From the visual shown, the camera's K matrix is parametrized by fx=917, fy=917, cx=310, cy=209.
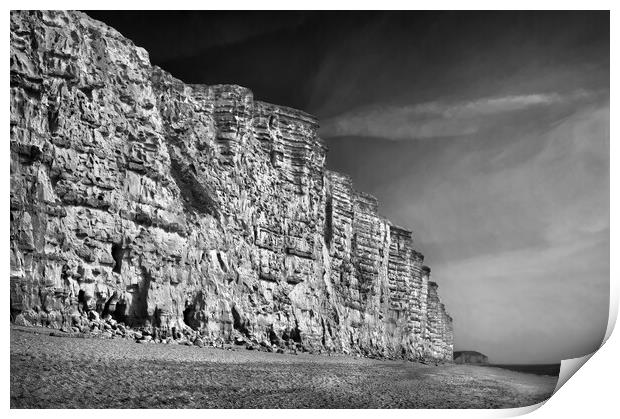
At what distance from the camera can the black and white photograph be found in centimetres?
1700

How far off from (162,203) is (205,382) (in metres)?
7.86

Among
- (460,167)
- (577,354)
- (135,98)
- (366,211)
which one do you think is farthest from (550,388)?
(366,211)

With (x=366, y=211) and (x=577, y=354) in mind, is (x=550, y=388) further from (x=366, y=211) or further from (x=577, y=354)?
(x=366, y=211)

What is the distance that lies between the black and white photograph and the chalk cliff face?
71 millimetres

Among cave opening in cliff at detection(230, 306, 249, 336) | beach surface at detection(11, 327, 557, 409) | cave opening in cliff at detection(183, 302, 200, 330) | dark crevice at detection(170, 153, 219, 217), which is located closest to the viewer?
beach surface at detection(11, 327, 557, 409)

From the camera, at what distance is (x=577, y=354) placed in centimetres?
1731

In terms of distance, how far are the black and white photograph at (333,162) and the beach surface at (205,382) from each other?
52 mm

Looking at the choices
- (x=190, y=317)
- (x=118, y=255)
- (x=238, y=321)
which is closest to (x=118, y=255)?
(x=118, y=255)

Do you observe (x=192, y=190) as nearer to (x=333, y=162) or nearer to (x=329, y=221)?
(x=333, y=162)

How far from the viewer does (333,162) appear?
23797 mm

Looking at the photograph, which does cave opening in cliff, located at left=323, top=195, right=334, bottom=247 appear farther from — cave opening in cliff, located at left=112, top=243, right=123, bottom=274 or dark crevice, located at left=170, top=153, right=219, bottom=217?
cave opening in cliff, located at left=112, top=243, right=123, bottom=274

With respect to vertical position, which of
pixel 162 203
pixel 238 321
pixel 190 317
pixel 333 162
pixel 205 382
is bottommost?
pixel 205 382

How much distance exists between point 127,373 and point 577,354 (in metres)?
8.34

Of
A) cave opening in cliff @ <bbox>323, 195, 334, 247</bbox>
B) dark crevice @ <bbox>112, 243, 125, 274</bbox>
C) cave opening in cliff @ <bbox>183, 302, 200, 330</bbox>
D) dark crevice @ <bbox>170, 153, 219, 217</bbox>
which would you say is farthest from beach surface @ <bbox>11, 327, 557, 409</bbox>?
cave opening in cliff @ <bbox>323, 195, 334, 247</bbox>
